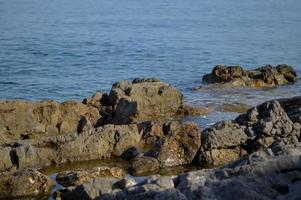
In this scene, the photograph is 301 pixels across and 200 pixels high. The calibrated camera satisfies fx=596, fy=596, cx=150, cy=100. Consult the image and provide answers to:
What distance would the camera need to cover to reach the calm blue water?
3039 centimetres

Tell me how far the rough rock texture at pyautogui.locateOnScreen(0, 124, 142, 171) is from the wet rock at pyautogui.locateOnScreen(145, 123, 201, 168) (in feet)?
3.76

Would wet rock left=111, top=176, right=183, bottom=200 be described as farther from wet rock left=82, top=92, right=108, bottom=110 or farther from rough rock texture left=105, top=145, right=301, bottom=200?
wet rock left=82, top=92, right=108, bottom=110

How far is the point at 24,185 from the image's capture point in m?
12.4

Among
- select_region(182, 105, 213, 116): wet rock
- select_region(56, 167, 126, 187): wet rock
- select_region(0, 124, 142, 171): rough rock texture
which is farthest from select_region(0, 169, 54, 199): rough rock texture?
select_region(182, 105, 213, 116): wet rock

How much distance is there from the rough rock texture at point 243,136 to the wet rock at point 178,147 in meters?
0.23

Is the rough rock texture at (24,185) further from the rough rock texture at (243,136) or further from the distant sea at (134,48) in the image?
the distant sea at (134,48)

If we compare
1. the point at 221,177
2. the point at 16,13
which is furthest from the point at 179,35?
the point at 221,177

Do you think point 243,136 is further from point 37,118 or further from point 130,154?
point 37,118

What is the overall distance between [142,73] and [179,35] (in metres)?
19.3

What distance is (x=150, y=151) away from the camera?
14.9m

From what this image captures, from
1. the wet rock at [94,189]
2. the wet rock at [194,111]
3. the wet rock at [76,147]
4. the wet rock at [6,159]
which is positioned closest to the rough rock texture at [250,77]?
the wet rock at [194,111]

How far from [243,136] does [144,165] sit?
2665mm

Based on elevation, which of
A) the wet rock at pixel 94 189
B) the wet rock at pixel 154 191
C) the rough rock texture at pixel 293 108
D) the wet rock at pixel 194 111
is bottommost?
the wet rock at pixel 194 111

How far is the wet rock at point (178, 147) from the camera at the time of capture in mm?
14531
